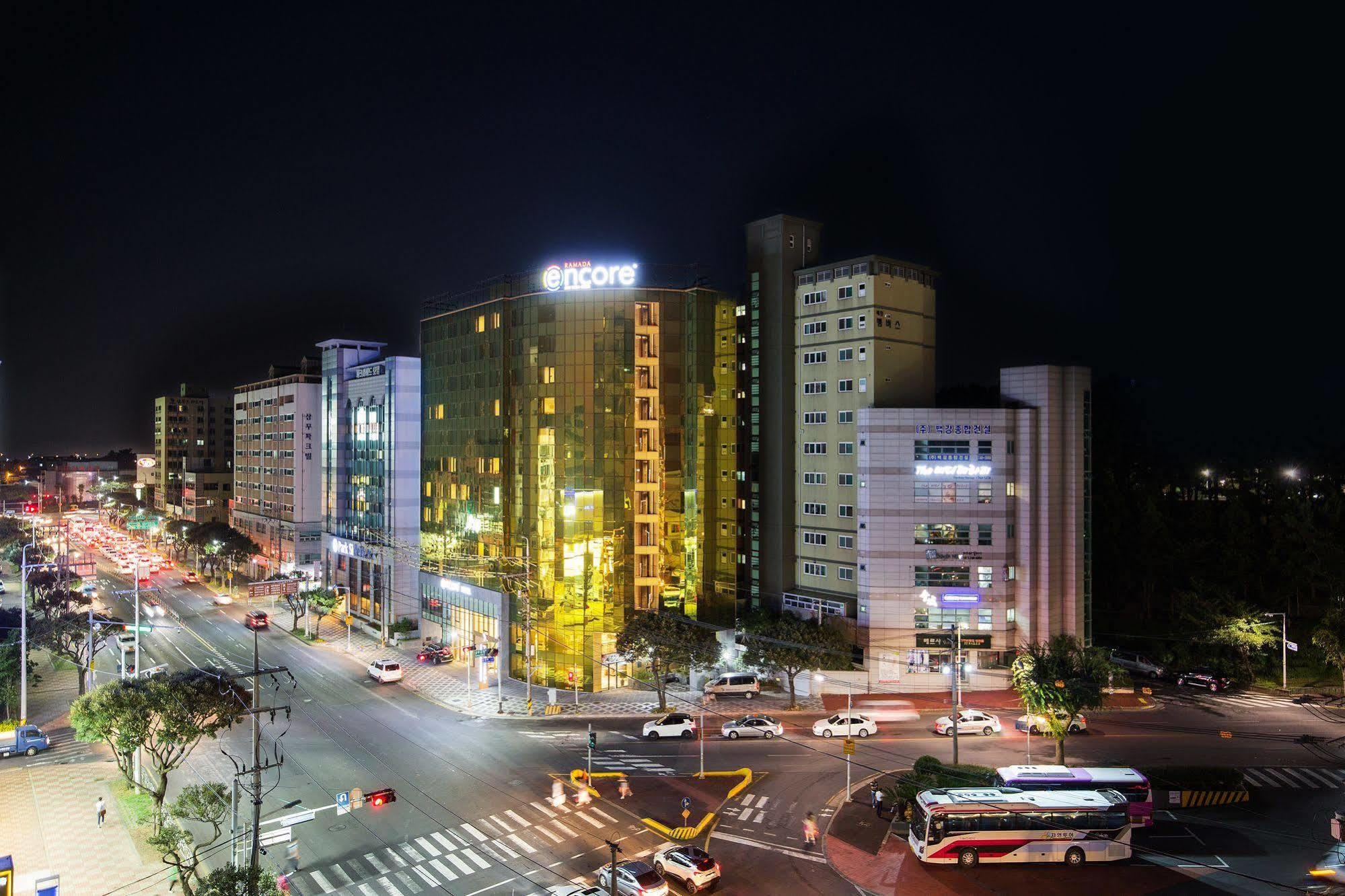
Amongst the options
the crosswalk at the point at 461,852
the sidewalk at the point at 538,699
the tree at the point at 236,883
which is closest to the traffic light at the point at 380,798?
the crosswalk at the point at 461,852

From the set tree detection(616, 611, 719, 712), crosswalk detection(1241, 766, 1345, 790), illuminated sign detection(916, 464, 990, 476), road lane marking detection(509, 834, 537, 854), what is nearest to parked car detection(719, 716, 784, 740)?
tree detection(616, 611, 719, 712)

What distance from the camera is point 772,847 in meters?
36.5

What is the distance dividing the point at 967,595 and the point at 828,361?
71.0ft

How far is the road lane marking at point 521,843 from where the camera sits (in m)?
36.2

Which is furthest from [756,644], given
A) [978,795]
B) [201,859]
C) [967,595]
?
[201,859]

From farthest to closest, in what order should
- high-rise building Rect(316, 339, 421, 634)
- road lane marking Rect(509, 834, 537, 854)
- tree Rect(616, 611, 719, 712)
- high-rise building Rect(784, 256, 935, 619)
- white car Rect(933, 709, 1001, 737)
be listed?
high-rise building Rect(316, 339, 421, 634) → high-rise building Rect(784, 256, 935, 619) → tree Rect(616, 611, 719, 712) → white car Rect(933, 709, 1001, 737) → road lane marking Rect(509, 834, 537, 854)

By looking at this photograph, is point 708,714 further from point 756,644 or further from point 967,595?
point 967,595

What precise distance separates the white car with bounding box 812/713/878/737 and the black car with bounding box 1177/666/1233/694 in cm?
3026

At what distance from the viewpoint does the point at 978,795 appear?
35938 mm

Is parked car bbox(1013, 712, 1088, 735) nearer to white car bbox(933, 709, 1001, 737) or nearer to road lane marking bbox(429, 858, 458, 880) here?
white car bbox(933, 709, 1001, 737)

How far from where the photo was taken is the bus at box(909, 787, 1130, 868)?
34656mm

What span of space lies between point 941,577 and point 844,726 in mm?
16704

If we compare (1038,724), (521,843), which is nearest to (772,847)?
(521,843)

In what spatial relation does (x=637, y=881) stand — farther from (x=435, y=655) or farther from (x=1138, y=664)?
(x=1138, y=664)
